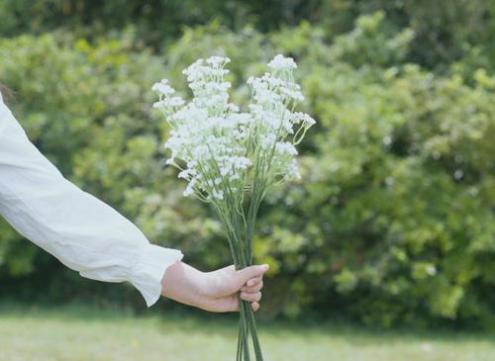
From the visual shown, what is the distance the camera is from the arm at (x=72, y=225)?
2.30 m

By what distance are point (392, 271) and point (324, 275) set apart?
Result: 0.47m

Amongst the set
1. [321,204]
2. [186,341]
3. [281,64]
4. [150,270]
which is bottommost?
[150,270]

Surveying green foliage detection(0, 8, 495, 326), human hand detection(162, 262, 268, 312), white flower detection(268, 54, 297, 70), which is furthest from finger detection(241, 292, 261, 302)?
green foliage detection(0, 8, 495, 326)

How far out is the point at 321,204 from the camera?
739 centimetres

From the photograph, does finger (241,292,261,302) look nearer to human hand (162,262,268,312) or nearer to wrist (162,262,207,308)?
human hand (162,262,268,312)

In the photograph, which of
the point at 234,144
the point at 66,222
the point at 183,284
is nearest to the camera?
the point at 66,222

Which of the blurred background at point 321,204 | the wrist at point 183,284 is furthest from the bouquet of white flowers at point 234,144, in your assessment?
the blurred background at point 321,204

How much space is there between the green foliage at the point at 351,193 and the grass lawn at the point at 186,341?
0.28m

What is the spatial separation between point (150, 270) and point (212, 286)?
9.3 inches

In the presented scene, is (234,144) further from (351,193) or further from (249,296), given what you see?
(351,193)

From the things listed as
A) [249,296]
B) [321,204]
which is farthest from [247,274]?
[321,204]

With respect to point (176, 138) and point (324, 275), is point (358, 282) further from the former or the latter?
point (176, 138)

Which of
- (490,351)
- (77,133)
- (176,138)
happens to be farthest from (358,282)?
(176,138)

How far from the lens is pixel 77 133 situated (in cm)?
816
